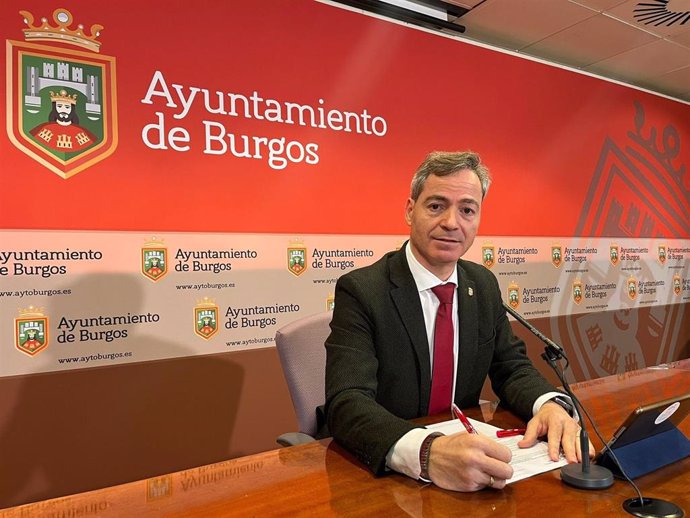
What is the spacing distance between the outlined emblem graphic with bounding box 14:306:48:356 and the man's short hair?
162 centimetres

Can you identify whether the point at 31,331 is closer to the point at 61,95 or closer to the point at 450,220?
the point at 61,95

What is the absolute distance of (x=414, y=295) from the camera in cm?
148

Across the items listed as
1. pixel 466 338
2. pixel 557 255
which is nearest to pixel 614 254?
pixel 557 255

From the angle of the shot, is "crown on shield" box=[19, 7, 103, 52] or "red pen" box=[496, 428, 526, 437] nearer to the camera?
"red pen" box=[496, 428, 526, 437]

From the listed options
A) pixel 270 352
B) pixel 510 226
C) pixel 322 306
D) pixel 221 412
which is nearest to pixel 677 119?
pixel 510 226

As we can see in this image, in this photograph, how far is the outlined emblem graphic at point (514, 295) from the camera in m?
3.69

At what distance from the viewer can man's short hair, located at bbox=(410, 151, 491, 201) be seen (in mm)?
1513

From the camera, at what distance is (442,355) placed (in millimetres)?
1492

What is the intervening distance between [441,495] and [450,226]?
76 cm

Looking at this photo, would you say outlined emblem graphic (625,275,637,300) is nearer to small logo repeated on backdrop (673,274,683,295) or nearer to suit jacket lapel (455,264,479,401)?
small logo repeated on backdrop (673,274,683,295)

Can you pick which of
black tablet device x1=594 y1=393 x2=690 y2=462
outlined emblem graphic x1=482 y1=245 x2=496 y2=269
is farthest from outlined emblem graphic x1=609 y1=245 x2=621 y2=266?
black tablet device x1=594 y1=393 x2=690 y2=462

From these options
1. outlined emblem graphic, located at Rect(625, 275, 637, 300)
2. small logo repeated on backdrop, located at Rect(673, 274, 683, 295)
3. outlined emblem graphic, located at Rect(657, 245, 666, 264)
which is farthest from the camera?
small logo repeated on backdrop, located at Rect(673, 274, 683, 295)

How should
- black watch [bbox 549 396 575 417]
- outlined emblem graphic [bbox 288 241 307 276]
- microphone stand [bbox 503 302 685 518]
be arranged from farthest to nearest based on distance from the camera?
outlined emblem graphic [bbox 288 241 307 276], black watch [bbox 549 396 575 417], microphone stand [bbox 503 302 685 518]

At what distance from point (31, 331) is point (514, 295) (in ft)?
9.59
